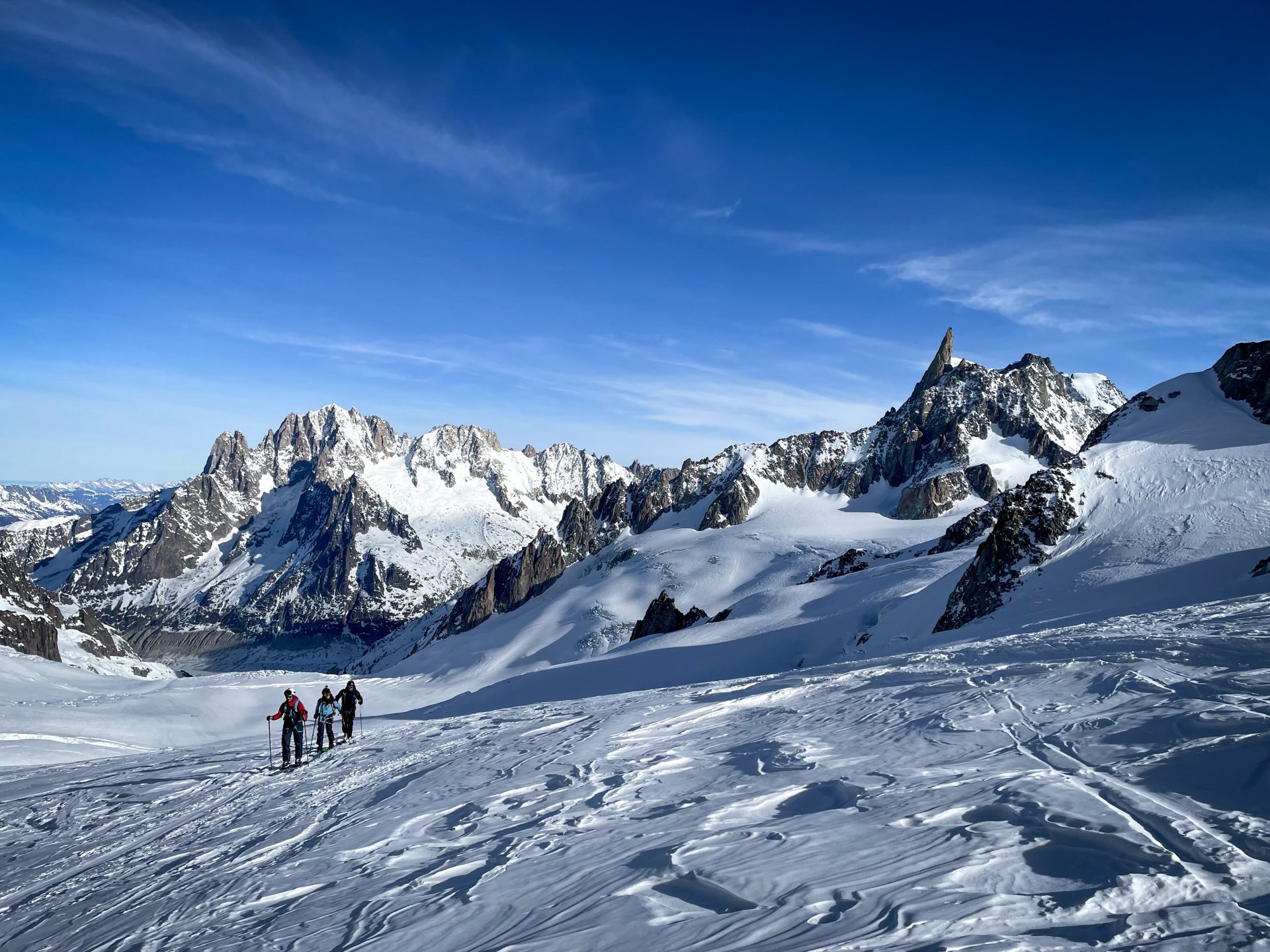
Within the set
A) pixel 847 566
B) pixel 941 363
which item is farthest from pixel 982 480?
pixel 847 566

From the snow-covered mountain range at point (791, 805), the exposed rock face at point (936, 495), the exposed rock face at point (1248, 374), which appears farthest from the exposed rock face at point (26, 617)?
the exposed rock face at point (936, 495)

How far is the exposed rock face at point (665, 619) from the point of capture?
6688 centimetres

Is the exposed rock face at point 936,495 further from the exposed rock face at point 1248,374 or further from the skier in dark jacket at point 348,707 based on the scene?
the skier in dark jacket at point 348,707

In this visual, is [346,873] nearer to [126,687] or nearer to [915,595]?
[915,595]

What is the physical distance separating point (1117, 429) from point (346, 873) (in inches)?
2252

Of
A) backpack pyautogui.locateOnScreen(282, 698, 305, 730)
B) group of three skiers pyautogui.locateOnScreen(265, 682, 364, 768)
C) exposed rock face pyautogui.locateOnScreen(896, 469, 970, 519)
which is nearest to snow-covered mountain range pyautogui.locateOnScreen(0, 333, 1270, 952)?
group of three skiers pyautogui.locateOnScreen(265, 682, 364, 768)

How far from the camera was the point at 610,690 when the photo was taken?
4406cm

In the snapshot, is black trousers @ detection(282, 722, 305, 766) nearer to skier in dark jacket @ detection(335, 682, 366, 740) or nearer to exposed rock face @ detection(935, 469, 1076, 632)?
skier in dark jacket @ detection(335, 682, 366, 740)

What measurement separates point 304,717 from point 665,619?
5471 cm

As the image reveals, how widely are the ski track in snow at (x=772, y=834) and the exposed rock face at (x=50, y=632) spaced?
105m

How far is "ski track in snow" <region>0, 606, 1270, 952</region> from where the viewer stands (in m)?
Answer: 4.99

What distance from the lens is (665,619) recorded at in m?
70.6

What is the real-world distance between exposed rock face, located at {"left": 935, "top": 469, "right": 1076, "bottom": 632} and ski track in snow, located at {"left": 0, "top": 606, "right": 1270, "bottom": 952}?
20.6m

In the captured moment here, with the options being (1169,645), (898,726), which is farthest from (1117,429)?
(898,726)
